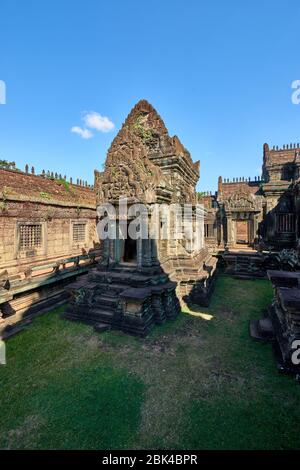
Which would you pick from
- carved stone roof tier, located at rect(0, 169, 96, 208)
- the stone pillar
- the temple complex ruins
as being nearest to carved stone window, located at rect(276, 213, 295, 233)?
the stone pillar

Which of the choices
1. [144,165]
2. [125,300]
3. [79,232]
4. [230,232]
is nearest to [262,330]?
[125,300]

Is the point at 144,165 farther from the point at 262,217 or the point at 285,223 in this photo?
the point at 285,223

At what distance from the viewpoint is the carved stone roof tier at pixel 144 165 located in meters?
8.04

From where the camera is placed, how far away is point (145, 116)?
32.1ft

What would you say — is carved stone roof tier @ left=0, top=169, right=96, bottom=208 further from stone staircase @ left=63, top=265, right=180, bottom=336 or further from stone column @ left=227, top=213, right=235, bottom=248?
stone column @ left=227, top=213, right=235, bottom=248

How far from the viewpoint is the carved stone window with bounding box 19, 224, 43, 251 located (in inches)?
442

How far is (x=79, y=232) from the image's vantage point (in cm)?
1570

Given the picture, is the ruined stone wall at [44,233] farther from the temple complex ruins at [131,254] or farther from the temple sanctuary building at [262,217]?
the temple sanctuary building at [262,217]

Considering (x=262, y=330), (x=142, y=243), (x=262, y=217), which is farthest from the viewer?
(x=262, y=217)

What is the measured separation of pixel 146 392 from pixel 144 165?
709 centimetres

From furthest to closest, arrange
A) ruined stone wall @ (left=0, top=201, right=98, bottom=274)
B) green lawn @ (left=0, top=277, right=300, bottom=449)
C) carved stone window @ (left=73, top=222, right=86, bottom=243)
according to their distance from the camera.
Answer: carved stone window @ (left=73, top=222, right=86, bottom=243) → ruined stone wall @ (left=0, top=201, right=98, bottom=274) → green lawn @ (left=0, top=277, right=300, bottom=449)

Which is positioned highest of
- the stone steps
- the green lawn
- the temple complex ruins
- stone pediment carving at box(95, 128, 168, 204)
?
stone pediment carving at box(95, 128, 168, 204)

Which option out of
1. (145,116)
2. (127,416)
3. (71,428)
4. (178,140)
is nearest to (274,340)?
(127,416)

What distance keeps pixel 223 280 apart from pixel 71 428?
1139 cm
